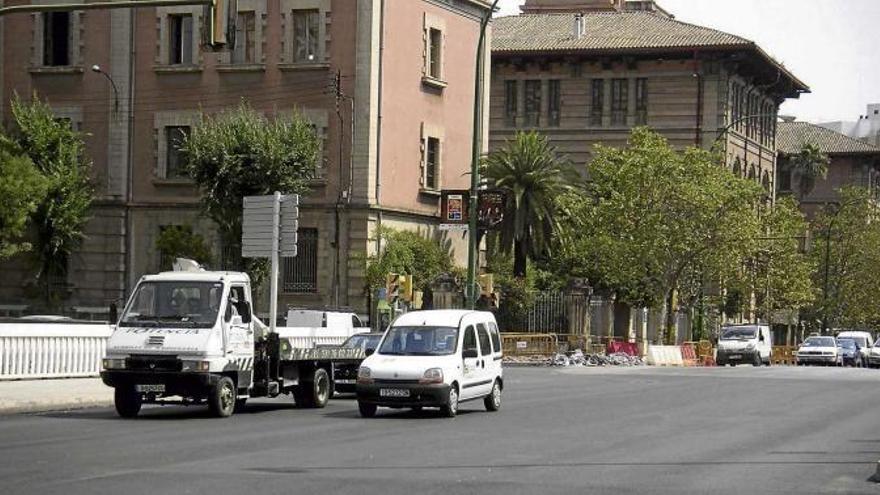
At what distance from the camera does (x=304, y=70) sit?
5916 centimetres

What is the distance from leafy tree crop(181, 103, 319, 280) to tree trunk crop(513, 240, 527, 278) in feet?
35.4

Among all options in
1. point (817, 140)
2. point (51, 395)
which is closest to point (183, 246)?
point (51, 395)

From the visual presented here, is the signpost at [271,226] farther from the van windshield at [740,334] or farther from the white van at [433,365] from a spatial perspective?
the van windshield at [740,334]

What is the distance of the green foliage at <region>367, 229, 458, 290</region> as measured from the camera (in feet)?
187

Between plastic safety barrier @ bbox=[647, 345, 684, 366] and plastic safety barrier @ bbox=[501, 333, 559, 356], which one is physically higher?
plastic safety barrier @ bbox=[501, 333, 559, 356]

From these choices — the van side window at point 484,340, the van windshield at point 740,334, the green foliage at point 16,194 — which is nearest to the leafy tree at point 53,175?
the green foliage at point 16,194

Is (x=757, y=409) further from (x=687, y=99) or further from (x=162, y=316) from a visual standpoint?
(x=687, y=99)

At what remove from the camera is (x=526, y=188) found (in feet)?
209

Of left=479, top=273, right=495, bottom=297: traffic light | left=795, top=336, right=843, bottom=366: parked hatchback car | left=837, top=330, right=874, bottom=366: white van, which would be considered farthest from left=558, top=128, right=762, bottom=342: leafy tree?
left=479, top=273, right=495, bottom=297: traffic light

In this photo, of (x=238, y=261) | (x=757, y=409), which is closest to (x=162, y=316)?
(x=757, y=409)

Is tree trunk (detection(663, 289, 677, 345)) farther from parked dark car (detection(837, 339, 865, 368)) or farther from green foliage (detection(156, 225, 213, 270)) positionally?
green foliage (detection(156, 225, 213, 270))

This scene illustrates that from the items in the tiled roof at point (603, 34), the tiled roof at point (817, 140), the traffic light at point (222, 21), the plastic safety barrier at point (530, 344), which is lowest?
the plastic safety barrier at point (530, 344)

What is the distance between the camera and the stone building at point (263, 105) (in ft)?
191

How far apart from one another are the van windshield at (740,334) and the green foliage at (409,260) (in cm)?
1693
